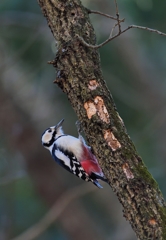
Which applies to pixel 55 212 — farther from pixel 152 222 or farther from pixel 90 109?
pixel 152 222

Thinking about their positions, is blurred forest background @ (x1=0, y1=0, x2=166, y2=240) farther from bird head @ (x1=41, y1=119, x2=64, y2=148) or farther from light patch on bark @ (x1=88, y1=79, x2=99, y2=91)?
light patch on bark @ (x1=88, y1=79, x2=99, y2=91)

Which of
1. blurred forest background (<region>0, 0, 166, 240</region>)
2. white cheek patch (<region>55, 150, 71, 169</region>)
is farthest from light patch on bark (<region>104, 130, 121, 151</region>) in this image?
blurred forest background (<region>0, 0, 166, 240</region>)

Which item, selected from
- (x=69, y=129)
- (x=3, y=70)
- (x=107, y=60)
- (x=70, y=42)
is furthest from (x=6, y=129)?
(x=70, y=42)

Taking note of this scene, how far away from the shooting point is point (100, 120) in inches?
116

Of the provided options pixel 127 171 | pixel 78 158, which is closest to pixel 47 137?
pixel 78 158

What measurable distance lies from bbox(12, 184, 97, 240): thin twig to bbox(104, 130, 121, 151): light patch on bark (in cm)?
447

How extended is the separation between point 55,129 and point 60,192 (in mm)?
3570

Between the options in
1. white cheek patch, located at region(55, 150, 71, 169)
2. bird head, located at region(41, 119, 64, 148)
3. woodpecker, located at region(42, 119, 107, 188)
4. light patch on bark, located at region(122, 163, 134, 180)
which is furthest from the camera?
bird head, located at region(41, 119, 64, 148)

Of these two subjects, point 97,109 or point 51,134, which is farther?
point 51,134

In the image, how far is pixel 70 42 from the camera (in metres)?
3.08

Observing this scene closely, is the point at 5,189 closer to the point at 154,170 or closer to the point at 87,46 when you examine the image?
the point at 154,170

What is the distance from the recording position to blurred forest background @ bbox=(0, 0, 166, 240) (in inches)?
319

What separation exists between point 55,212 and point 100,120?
184 inches

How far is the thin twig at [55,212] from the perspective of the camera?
23.6ft
